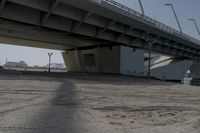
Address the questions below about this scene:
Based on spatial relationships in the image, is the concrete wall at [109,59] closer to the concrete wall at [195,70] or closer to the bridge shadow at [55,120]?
the bridge shadow at [55,120]

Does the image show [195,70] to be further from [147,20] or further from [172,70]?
[147,20]

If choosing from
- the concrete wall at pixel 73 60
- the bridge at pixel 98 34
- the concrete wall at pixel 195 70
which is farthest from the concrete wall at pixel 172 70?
the concrete wall at pixel 73 60

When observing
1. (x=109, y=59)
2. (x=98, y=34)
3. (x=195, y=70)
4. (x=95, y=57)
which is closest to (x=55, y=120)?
(x=98, y=34)

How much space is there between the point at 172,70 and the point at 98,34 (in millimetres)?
32239

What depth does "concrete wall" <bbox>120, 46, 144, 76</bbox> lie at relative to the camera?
159ft

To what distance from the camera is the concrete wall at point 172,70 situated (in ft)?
213

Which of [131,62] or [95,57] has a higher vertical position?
[95,57]

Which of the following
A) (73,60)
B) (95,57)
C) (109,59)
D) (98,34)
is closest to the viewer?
(98,34)

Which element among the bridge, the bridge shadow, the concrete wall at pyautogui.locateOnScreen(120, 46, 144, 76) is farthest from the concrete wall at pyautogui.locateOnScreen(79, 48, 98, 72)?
the bridge shadow

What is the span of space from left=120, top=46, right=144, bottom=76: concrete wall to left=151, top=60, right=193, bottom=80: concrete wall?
510 inches

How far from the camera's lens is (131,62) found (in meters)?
50.3

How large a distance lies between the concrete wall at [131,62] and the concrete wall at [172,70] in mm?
12944

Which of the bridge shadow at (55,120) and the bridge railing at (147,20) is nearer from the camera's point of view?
the bridge shadow at (55,120)

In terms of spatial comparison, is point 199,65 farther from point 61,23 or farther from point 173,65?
point 61,23
